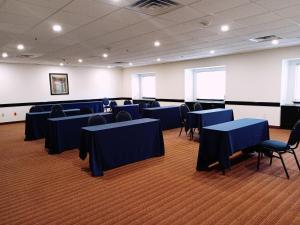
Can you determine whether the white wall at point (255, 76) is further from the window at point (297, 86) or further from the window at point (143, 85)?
the window at point (143, 85)

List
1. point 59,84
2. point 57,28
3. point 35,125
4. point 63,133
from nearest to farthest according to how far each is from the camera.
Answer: point 57,28 → point 63,133 → point 35,125 → point 59,84

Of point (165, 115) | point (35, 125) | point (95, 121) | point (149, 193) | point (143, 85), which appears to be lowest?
point (149, 193)

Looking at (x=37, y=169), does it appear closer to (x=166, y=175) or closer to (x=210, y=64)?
(x=166, y=175)

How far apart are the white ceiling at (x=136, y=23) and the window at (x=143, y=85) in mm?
6009

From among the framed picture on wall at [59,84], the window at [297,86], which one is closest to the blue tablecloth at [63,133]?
the framed picture on wall at [59,84]

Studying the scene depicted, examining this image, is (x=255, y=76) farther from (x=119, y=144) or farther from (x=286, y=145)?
(x=119, y=144)

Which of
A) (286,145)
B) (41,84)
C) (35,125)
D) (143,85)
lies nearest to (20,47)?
(35,125)

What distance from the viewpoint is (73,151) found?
5.39 meters

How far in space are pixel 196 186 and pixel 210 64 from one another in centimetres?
669

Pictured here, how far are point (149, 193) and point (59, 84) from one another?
9422 mm

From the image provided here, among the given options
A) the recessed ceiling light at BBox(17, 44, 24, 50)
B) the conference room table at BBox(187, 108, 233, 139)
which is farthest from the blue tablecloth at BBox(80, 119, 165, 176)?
the recessed ceiling light at BBox(17, 44, 24, 50)

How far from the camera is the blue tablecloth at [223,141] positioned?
3.66 meters

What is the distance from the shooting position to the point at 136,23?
4.21 m

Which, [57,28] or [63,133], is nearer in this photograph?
[57,28]
